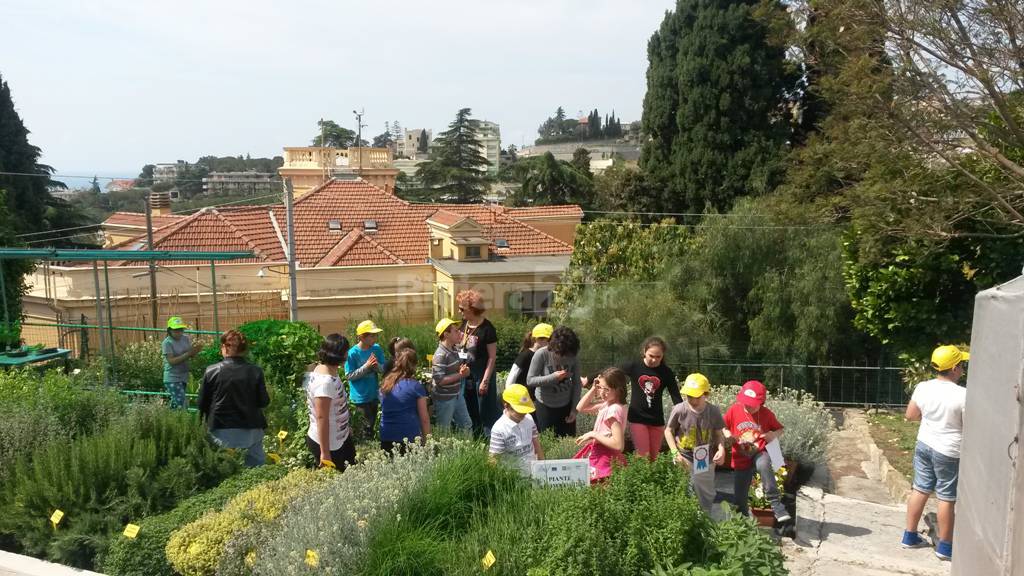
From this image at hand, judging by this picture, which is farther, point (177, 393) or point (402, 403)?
point (177, 393)

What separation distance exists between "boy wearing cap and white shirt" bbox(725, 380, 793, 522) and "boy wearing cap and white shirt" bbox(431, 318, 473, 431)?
226 cm

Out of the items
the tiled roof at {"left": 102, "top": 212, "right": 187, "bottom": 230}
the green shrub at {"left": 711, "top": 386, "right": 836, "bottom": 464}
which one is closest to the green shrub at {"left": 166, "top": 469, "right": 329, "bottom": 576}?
the green shrub at {"left": 711, "top": 386, "right": 836, "bottom": 464}

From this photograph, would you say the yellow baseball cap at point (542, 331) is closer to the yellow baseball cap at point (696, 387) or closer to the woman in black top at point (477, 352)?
the woman in black top at point (477, 352)

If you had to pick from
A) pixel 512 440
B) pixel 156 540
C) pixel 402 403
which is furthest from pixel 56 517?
pixel 512 440

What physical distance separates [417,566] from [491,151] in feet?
526

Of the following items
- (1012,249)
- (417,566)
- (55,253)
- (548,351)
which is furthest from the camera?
(1012,249)

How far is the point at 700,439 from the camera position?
5867 mm

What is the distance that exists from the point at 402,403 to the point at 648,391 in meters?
1.89

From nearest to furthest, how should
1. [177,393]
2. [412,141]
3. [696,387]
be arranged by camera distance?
1. [696,387]
2. [177,393]
3. [412,141]

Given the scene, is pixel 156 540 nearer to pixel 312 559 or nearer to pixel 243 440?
pixel 243 440

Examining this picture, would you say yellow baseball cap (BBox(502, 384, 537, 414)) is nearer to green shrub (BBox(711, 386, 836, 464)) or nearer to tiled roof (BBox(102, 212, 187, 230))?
green shrub (BBox(711, 386, 836, 464))

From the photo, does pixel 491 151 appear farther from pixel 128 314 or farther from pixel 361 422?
pixel 361 422

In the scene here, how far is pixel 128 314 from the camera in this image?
800 inches

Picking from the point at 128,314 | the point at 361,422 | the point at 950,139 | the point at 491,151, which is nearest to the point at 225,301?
the point at 128,314
